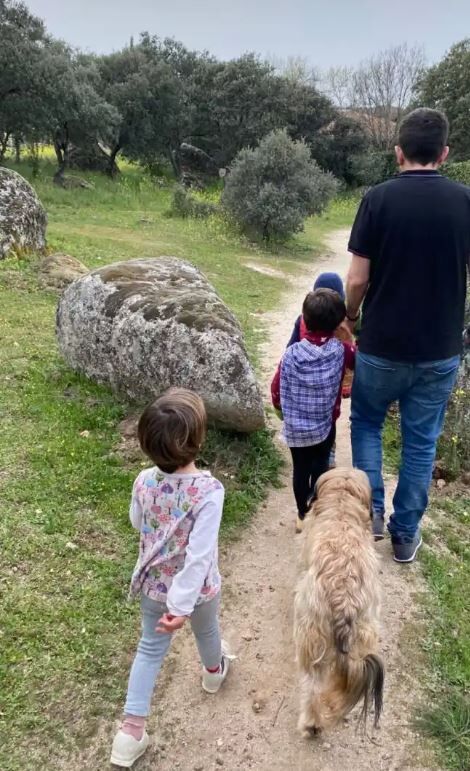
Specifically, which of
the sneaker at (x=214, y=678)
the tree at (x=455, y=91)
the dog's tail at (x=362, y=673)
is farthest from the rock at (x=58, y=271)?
the tree at (x=455, y=91)

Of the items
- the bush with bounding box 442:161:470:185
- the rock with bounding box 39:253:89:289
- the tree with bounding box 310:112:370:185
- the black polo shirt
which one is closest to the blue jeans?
the black polo shirt

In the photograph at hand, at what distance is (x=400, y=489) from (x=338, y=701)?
1649 millimetres

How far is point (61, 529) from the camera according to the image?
3.92 metres

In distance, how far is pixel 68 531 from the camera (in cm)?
390

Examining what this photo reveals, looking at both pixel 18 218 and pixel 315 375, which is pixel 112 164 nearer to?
pixel 18 218

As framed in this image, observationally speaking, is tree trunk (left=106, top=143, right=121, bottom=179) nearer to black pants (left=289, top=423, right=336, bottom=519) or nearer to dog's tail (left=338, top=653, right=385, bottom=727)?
black pants (left=289, top=423, right=336, bottom=519)

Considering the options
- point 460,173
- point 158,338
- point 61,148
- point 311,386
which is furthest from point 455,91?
point 311,386

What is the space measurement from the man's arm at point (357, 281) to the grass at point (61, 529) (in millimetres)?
1825

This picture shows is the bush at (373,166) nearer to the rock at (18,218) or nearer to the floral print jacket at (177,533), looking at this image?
the rock at (18,218)

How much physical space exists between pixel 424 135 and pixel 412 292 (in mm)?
831

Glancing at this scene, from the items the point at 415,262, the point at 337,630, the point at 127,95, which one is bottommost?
the point at 337,630

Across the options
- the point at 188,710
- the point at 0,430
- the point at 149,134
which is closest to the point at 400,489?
the point at 188,710

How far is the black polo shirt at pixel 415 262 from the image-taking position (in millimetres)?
3049

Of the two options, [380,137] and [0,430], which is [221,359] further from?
[380,137]
